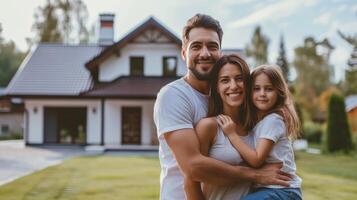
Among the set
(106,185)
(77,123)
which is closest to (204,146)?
(106,185)

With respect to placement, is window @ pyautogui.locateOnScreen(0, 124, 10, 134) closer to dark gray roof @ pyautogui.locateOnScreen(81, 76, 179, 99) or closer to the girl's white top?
dark gray roof @ pyautogui.locateOnScreen(81, 76, 179, 99)

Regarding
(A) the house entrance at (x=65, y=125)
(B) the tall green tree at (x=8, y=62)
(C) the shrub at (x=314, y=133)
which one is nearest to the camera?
(A) the house entrance at (x=65, y=125)

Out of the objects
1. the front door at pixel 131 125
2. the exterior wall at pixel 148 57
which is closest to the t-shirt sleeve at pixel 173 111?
the front door at pixel 131 125

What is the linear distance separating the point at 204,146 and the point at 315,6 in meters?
29.0

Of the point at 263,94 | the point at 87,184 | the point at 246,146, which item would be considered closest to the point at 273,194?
the point at 246,146

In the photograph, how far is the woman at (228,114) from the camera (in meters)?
2.37

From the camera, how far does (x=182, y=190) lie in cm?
249

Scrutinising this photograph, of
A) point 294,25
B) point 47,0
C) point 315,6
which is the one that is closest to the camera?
point 315,6

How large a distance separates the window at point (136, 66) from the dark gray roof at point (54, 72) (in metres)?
2.20

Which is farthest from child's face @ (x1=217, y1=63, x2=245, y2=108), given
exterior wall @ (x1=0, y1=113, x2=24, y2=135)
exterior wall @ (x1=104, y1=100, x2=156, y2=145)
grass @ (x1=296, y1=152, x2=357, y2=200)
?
exterior wall @ (x1=0, y1=113, x2=24, y2=135)

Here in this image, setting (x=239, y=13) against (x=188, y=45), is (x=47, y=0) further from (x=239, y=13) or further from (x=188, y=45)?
(x=188, y=45)

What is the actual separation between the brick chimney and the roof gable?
3.56m

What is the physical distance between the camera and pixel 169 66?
23.1m

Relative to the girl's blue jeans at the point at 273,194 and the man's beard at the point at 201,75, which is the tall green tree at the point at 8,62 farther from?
the girl's blue jeans at the point at 273,194
